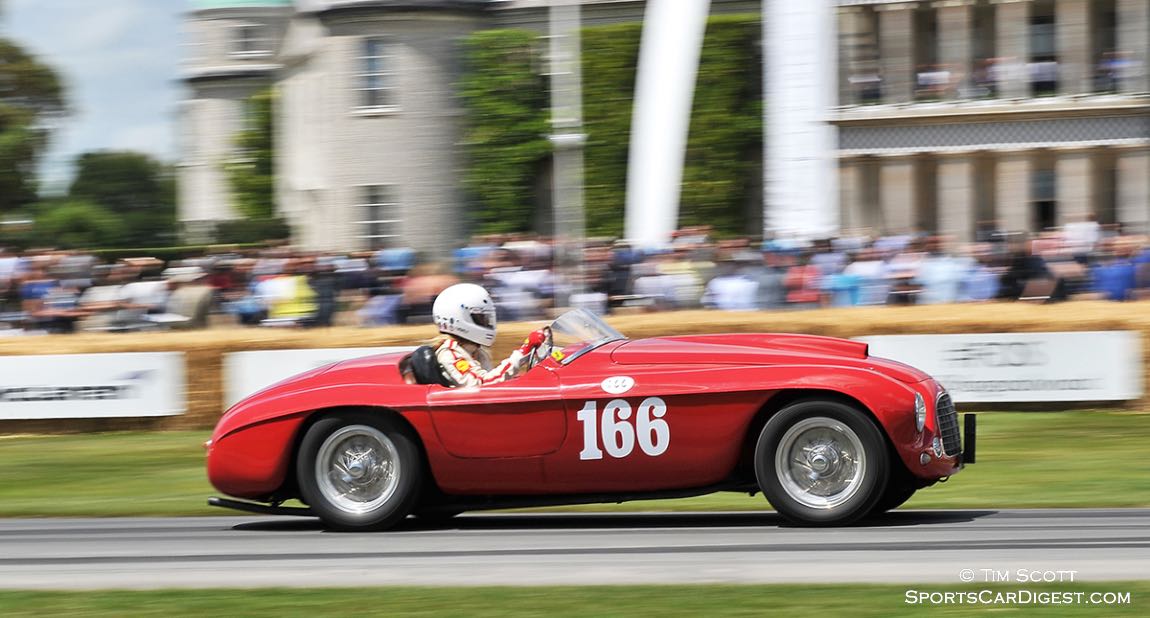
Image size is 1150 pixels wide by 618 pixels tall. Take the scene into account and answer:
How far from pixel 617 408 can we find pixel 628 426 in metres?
0.11

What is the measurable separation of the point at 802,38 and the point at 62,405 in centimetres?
1992

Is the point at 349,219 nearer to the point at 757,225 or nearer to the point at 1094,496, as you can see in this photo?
the point at 757,225

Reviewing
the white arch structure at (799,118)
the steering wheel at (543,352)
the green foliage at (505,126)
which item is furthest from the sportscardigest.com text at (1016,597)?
the green foliage at (505,126)

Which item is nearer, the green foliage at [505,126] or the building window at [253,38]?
the green foliage at [505,126]

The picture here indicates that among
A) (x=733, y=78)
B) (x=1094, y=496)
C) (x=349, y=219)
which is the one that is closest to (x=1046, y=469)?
(x=1094, y=496)

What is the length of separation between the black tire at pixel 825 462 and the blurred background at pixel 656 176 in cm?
959

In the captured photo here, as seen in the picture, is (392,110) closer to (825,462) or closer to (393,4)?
(393,4)

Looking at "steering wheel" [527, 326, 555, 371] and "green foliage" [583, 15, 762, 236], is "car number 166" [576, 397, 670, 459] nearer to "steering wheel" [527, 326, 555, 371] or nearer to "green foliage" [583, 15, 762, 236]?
"steering wheel" [527, 326, 555, 371]

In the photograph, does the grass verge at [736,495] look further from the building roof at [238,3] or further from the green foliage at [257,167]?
the building roof at [238,3]

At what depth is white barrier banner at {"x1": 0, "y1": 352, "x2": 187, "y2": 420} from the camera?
17391 mm

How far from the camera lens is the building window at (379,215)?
40.2 m

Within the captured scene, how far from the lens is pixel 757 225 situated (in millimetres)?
39312

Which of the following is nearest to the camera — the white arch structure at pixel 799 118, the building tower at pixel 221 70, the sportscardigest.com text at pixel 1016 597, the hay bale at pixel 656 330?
the sportscardigest.com text at pixel 1016 597

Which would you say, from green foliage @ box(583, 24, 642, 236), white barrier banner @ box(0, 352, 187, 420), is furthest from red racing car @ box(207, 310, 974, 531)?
green foliage @ box(583, 24, 642, 236)
